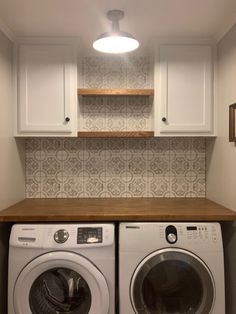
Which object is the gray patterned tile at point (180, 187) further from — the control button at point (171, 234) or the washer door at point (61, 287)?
the washer door at point (61, 287)

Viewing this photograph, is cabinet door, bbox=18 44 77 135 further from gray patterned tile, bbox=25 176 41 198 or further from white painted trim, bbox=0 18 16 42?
gray patterned tile, bbox=25 176 41 198

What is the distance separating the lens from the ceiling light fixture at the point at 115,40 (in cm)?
166

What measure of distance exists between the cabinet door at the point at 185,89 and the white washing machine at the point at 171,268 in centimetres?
82

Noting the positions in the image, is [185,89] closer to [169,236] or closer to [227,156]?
[227,156]

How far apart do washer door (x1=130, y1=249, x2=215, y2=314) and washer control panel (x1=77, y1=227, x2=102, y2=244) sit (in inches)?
12.8

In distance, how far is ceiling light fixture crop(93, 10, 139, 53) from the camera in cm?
166

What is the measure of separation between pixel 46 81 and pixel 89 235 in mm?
1229

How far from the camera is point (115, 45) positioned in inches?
70.5

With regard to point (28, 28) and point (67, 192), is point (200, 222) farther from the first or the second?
point (28, 28)

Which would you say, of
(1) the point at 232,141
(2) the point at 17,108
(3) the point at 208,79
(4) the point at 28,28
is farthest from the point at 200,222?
(4) the point at 28,28

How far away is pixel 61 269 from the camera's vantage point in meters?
1.80

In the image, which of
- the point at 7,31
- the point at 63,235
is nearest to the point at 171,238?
the point at 63,235

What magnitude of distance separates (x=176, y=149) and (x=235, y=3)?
1.22 m

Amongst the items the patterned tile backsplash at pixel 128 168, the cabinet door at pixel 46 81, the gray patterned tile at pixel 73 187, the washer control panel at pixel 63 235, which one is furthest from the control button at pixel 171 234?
the cabinet door at pixel 46 81
